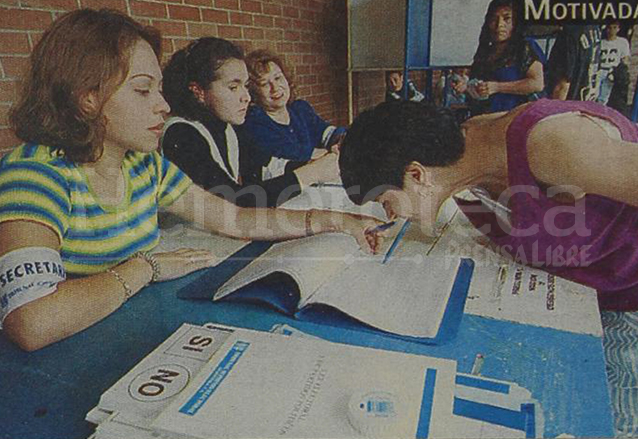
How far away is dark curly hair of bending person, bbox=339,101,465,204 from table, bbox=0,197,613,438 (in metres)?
0.28

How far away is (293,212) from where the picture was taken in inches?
38.0

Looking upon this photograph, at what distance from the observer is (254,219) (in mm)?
964

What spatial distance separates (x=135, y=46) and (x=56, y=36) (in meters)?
0.11

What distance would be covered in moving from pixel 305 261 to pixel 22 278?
389mm

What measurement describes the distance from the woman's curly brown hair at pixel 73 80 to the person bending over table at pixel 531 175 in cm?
41

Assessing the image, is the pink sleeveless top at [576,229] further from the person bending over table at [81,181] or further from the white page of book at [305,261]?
the person bending over table at [81,181]

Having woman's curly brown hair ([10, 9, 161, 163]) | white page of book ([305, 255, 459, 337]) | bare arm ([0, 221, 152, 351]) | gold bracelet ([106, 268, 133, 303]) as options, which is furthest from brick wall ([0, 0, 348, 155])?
white page of book ([305, 255, 459, 337])

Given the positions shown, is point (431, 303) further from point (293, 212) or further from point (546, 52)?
point (546, 52)

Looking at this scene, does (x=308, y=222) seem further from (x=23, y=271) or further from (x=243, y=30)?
(x=23, y=271)

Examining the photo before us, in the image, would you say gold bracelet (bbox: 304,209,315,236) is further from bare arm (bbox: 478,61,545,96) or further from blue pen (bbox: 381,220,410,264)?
bare arm (bbox: 478,61,545,96)

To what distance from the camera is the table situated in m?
0.51

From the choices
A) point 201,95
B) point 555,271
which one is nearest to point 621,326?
point 555,271

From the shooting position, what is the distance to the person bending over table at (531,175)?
0.71 meters

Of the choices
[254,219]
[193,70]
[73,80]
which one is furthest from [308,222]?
[73,80]
